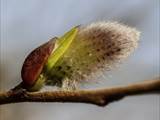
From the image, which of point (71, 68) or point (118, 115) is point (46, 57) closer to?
point (71, 68)

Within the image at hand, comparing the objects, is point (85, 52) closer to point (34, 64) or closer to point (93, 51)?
point (93, 51)

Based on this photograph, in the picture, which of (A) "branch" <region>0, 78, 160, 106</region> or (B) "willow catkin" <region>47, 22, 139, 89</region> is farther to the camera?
(B) "willow catkin" <region>47, 22, 139, 89</region>

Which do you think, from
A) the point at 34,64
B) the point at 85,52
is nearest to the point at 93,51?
the point at 85,52

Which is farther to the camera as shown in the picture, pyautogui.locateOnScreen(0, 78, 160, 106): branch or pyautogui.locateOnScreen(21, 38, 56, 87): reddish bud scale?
pyautogui.locateOnScreen(21, 38, 56, 87): reddish bud scale

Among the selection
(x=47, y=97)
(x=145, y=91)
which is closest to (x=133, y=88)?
(x=145, y=91)
